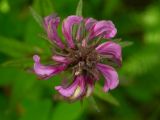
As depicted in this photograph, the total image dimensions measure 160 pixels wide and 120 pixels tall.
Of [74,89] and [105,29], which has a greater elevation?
[105,29]

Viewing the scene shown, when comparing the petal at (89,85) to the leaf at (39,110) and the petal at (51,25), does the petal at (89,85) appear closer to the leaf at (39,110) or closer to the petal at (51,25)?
the petal at (51,25)

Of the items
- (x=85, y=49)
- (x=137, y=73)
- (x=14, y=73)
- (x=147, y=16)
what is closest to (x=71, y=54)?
(x=85, y=49)

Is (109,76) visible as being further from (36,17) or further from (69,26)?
(36,17)

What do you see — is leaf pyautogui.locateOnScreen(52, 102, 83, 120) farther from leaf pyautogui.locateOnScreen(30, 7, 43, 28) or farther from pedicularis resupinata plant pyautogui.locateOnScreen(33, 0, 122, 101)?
leaf pyautogui.locateOnScreen(30, 7, 43, 28)

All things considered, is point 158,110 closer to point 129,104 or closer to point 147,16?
point 129,104

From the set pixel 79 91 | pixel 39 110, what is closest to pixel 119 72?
pixel 39 110

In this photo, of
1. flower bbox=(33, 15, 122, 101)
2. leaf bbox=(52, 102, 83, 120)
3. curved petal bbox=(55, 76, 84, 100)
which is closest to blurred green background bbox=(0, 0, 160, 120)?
leaf bbox=(52, 102, 83, 120)
